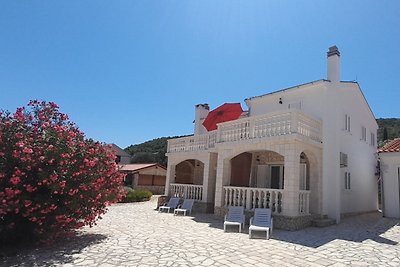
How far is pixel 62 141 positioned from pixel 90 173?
1.26 meters

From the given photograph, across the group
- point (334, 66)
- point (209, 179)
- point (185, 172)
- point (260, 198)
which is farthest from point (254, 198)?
point (185, 172)

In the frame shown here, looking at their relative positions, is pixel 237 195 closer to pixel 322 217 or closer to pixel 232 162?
pixel 232 162

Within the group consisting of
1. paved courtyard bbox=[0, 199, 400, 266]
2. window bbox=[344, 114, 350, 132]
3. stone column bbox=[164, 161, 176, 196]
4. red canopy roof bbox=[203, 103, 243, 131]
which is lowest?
paved courtyard bbox=[0, 199, 400, 266]

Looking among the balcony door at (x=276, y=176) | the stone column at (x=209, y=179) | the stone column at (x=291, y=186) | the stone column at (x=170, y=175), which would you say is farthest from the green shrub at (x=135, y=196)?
the stone column at (x=291, y=186)

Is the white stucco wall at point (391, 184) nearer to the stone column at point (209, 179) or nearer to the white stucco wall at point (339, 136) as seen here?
the white stucco wall at point (339, 136)

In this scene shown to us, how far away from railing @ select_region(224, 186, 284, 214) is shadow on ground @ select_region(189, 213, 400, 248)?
1.13 metres

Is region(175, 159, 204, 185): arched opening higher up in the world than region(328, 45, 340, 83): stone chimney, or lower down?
lower down

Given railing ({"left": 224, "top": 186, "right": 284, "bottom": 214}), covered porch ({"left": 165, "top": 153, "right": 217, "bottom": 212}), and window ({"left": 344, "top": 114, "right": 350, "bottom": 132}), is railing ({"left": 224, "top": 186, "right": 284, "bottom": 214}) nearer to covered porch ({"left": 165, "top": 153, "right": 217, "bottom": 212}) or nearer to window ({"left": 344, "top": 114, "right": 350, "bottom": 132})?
covered porch ({"left": 165, "top": 153, "right": 217, "bottom": 212})

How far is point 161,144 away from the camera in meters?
68.6

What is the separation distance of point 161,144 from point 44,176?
2405 inches

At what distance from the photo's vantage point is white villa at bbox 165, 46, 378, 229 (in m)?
12.6

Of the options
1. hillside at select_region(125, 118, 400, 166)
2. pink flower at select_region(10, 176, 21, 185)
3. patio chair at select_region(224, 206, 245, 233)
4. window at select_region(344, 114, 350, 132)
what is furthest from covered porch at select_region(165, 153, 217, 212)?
hillside at select_region(125, 118, 400, 166)

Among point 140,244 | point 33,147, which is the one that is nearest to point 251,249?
point 140,244

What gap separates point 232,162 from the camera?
53.3 feet
